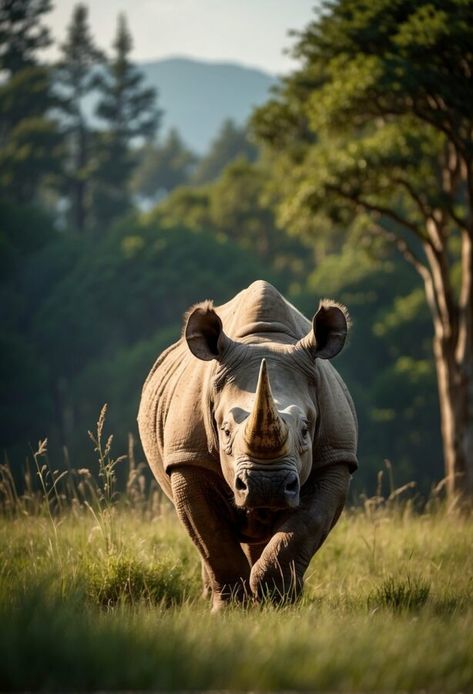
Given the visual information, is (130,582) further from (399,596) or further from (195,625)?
(195,625)

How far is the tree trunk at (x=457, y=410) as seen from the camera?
17.1 m

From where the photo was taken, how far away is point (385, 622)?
19.3 ft

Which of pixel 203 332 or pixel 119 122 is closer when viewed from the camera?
pixel 203 332

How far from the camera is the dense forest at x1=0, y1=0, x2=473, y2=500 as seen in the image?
4322 centimetres

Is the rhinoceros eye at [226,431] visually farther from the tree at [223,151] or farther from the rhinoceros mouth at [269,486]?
the tree at [223,151]

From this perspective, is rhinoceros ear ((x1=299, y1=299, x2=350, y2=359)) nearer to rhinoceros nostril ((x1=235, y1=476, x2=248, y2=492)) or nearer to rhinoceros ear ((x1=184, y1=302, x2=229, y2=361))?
rhinoceros ear ((x1=184, y1=302, x2=229, y2=361))

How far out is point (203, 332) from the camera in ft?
24.5

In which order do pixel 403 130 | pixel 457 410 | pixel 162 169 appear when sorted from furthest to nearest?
pixel 162 169 < pixel 457 410 < pixel 403 130

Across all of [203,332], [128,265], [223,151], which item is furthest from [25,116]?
[203,332]

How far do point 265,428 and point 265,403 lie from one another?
0.12m

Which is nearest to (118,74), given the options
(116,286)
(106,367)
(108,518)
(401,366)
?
(116,286)

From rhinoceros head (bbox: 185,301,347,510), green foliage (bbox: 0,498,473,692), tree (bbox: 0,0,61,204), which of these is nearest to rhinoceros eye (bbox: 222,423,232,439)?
rhinoceros head (bbox: 185,301,347,510)

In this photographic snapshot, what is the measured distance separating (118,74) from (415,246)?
90.1ft

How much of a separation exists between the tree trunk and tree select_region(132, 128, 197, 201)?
259 ft
